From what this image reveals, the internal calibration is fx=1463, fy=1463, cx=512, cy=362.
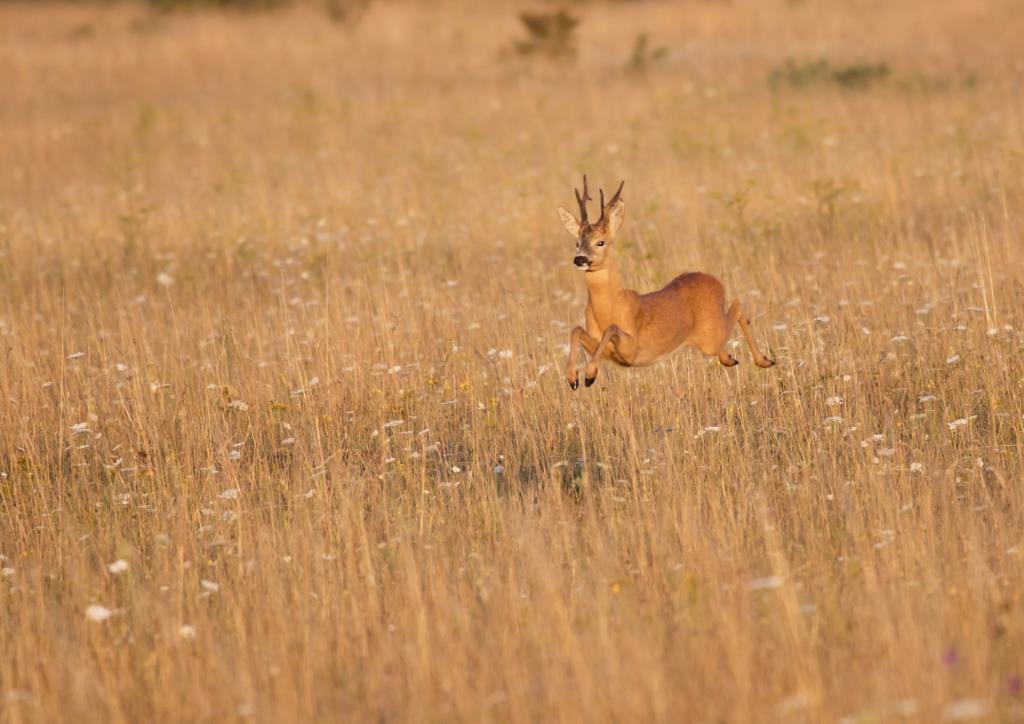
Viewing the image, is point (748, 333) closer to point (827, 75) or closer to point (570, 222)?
point (570, 222)

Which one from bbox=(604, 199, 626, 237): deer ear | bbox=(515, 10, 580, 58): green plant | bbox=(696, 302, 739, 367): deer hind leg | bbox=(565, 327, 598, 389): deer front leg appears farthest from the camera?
bbox=(515, 10, 580, 58): green plant

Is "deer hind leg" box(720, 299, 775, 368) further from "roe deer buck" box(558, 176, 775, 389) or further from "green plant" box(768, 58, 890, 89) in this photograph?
"green plant" box(768, 58, 890, 89)

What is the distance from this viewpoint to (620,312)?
650cm

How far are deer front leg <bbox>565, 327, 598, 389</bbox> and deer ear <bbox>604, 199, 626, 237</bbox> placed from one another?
47 cm

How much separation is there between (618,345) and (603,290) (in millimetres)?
259

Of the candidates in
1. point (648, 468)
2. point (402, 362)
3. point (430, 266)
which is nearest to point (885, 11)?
point (430, 266)

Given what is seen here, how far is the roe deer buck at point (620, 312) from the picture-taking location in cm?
634

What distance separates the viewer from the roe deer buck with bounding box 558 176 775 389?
20.8 ft

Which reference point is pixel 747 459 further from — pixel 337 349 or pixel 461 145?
pixel 461 145

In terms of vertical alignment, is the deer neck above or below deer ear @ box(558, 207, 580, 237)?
below

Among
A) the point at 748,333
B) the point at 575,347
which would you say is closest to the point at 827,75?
the point at 748,333

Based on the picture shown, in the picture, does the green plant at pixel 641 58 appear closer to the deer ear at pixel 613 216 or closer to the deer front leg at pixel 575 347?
the deer ear at pixel 613 216

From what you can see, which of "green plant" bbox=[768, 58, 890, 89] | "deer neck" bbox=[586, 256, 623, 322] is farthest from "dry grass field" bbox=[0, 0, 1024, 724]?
"green plant" bbox=[768, 58, 890, 89]

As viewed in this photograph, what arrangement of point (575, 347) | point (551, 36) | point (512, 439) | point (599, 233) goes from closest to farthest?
point (575, 347)
point (599, 233)
point (512, 439)
point (551, 36)
